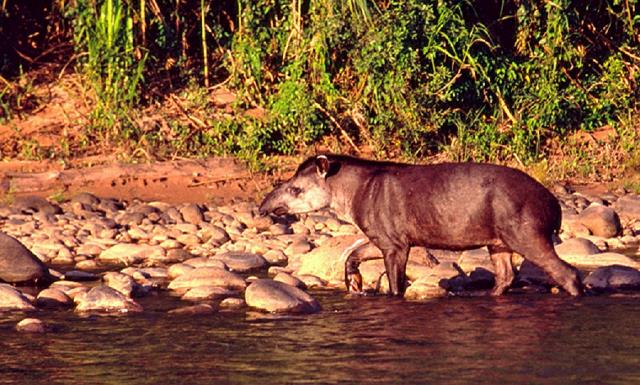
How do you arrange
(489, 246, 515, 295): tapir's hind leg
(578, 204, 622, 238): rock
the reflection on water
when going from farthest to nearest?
1. (578, 204, 622, 238): rock
2. (489, 246, 515, 295): tapir's hind leg
3. the reflection on water

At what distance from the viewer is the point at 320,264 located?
12828 mm

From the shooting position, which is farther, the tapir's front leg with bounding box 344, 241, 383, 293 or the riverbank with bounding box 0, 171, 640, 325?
the tapir's front leg with bounding box 344, 241, 383, 293

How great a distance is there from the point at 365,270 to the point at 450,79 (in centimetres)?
690

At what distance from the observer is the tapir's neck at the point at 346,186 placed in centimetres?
1225

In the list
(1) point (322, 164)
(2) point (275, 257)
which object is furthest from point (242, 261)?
(1) point (322, 164)

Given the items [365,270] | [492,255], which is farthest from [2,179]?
[492,255]

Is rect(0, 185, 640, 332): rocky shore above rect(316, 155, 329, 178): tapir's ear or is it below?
below

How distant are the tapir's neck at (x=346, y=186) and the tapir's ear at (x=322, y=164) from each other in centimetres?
8

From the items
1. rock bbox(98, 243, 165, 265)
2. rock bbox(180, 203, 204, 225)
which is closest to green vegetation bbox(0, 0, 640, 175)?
rock bbox(180, 203, 204, 225)

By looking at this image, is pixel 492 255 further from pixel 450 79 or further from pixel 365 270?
pixel 450 79

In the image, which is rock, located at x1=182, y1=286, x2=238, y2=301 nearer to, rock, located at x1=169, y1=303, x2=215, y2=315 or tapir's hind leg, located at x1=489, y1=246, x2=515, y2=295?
rock, located at x1=169, y1=303, x2=215, y2=315

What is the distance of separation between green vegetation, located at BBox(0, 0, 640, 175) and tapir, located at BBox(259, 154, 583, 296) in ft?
20.6

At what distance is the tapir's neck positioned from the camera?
482 inches

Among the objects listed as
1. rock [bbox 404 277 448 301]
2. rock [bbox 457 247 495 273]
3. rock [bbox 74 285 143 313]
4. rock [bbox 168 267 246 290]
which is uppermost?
rock [bbox 74 285 143 313]
